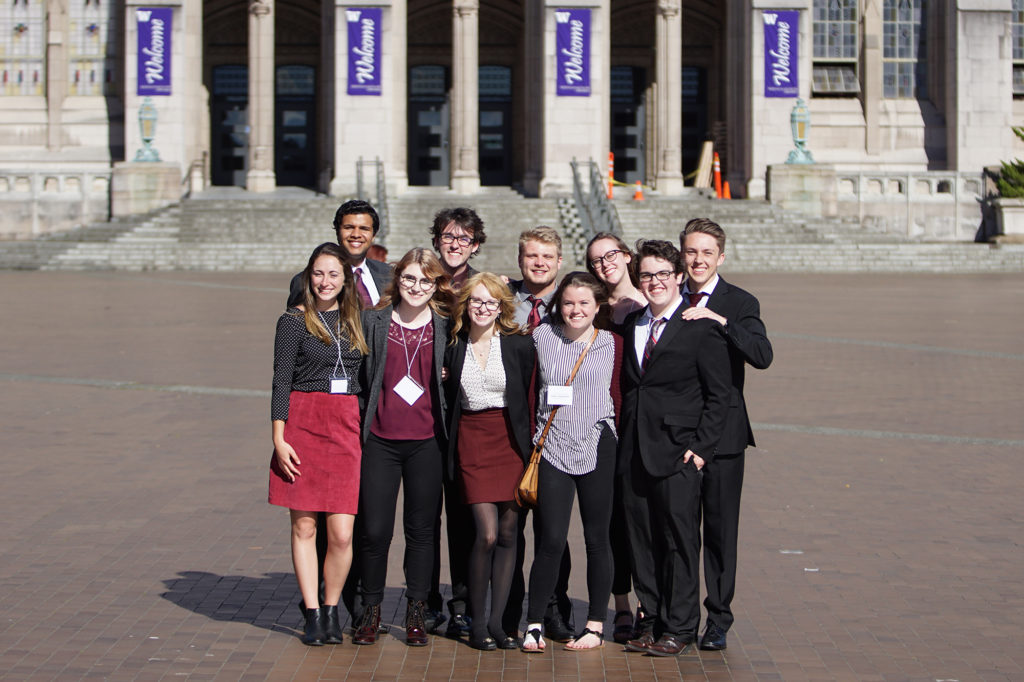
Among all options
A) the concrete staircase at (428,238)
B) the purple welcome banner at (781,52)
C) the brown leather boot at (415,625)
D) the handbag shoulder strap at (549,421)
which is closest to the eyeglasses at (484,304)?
the handbag shoulder strap at (549,421)

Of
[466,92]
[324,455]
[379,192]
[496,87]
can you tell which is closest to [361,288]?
[324,455]

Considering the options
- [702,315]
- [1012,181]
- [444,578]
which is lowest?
[444,578]

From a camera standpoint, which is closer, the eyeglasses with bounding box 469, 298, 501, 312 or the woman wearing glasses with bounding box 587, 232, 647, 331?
the eyeglasses with bounding box 469, 298, 501, 312

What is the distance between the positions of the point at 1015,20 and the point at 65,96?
28.8 m

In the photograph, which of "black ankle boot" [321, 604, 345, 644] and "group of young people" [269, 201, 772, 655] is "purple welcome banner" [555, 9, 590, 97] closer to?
"group of young people" [269, 201, 772, 655]

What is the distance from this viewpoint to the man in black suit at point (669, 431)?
640 cm

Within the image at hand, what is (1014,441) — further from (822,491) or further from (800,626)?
(800,626)

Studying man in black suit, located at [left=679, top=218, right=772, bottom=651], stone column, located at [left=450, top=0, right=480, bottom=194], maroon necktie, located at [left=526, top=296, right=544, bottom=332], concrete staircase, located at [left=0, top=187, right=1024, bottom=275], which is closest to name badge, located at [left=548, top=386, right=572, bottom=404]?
maroon necktie, located at [left=526, top=296, right=544, bottom=332]

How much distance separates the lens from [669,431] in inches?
252

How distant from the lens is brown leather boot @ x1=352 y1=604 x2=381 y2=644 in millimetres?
6613

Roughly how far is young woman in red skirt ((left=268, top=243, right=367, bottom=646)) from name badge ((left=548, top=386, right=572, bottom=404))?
33.1 inches

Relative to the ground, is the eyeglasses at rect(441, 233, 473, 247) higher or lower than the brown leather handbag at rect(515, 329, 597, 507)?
higher

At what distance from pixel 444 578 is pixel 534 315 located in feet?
6.07

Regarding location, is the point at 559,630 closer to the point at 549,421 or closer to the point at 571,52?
the point at 549,421
